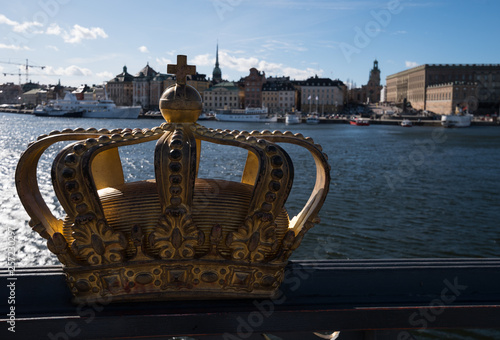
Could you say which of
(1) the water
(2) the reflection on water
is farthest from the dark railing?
(2) the reflection on water

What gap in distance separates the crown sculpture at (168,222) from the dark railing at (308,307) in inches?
4.5

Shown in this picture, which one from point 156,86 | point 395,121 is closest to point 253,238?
point 395,121

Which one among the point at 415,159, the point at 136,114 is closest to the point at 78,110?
the point at 136,114

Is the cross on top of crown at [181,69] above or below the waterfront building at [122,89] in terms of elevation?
below

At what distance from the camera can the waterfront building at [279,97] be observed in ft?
320

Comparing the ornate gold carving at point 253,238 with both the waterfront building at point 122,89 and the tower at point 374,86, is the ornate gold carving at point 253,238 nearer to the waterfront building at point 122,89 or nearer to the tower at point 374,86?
the waterfront building at point 122,89

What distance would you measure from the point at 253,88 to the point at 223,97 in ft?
21.0

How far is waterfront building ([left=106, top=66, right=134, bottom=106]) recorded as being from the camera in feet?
345

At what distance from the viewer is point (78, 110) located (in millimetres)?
81875

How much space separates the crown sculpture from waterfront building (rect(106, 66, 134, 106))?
106 metres

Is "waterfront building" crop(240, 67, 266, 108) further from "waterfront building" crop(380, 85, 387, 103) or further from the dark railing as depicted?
the dark railing

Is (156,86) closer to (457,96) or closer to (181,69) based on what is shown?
(457,96)

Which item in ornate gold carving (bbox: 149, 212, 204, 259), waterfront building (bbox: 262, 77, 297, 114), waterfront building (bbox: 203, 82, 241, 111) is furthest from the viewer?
waterfront building (bbox: 262, 77, 297, 114)

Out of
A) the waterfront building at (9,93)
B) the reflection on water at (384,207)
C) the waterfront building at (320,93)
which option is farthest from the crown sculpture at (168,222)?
the waterfront building at (9,93)
